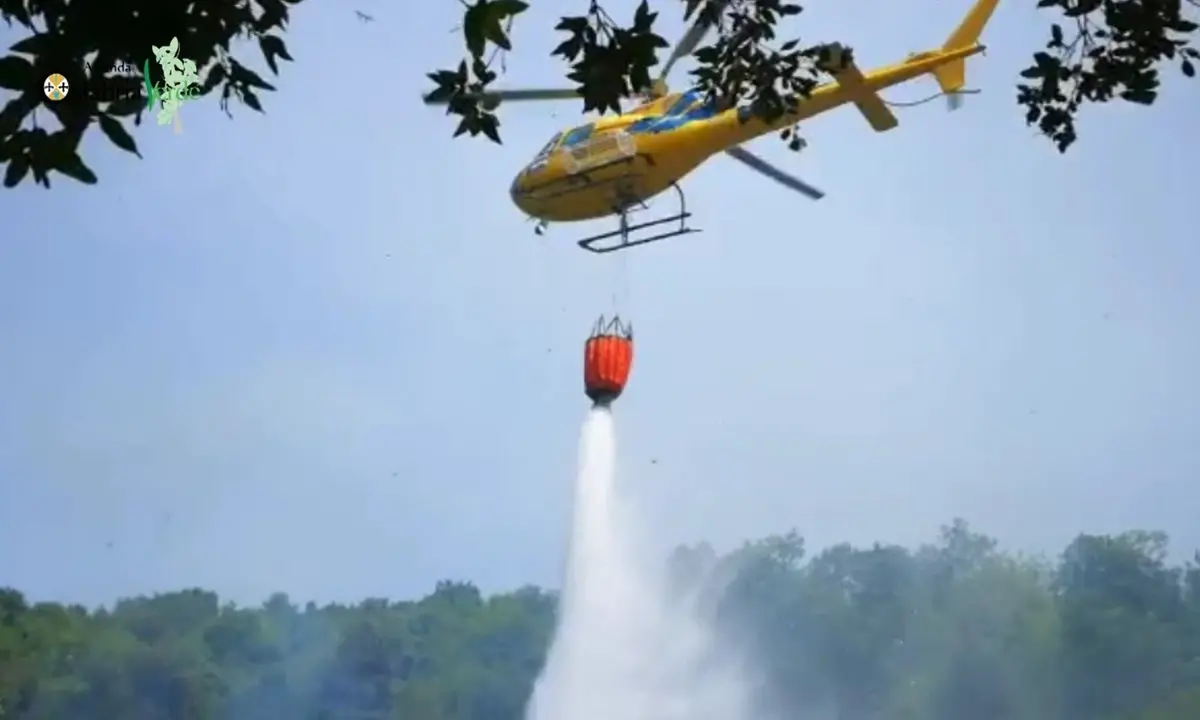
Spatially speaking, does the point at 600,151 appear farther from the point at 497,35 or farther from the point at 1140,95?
the point at 497,35

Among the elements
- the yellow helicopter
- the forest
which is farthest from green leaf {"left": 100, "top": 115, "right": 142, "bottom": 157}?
the forest

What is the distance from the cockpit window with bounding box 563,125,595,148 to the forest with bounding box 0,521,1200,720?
23933mm

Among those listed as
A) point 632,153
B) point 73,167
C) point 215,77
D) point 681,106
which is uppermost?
point 681,106

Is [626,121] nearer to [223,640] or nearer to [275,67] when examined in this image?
[275,67]

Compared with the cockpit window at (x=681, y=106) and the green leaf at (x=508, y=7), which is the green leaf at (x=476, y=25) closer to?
the green leaf at (x=508, y=7)

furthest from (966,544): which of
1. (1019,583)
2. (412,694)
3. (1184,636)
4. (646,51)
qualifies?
(646,51)

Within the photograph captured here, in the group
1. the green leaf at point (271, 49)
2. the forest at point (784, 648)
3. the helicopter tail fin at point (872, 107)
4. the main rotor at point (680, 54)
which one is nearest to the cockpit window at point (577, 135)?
the helicopter tail fin at point (872, 107)

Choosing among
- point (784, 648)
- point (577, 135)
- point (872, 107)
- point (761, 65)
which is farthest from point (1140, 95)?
point (784, 648)

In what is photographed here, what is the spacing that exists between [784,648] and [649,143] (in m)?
29.6

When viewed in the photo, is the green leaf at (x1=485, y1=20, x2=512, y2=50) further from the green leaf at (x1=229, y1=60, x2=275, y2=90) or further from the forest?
the forest

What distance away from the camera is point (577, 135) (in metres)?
20.1

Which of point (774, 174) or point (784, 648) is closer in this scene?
point (774, 174)

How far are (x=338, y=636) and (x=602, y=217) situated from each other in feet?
119

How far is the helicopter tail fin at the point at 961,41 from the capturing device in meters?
18.3
